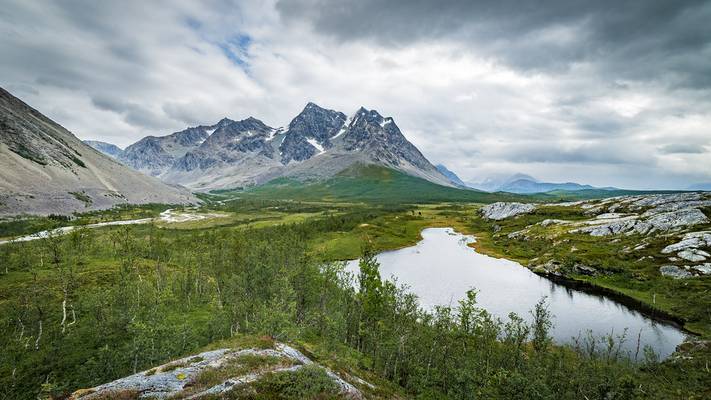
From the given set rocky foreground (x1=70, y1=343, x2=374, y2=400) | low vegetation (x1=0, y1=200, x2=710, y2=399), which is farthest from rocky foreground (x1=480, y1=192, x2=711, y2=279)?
rocky foreground (x1=70, y1=343, x2=374, y2=400)

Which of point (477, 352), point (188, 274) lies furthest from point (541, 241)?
point (188, 274)

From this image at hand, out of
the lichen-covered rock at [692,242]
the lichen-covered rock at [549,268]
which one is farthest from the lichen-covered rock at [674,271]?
the lichen-covered rock at [549,268]

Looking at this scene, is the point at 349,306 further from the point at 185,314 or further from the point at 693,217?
the point at 693,217

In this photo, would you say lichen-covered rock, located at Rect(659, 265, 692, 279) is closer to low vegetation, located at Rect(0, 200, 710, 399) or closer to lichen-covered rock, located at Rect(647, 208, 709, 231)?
lichen-covered rock, located at Rect(647, 208, 709, 231)

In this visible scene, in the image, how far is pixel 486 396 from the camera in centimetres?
4197

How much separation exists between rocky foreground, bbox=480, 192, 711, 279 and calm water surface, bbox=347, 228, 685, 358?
66.8 ft

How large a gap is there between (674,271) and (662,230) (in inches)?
1800

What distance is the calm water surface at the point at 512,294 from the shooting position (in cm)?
7956

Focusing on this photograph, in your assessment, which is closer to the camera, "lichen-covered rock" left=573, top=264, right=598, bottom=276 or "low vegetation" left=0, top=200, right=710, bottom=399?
"low vegetation" left=0, top=200, right=710, bottom=399

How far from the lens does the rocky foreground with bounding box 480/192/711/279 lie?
10838 centimetres

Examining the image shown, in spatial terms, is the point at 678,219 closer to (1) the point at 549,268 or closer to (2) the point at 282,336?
(1) the point at 549,268

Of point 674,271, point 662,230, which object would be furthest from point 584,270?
point 662,230

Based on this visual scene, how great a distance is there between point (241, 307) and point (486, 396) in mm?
45400

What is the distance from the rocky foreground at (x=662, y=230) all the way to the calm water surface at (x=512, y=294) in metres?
20.4
